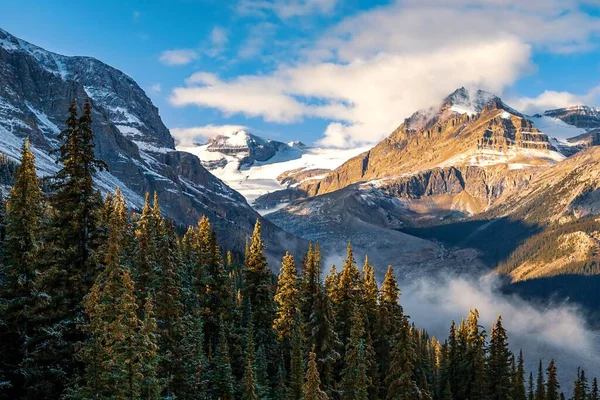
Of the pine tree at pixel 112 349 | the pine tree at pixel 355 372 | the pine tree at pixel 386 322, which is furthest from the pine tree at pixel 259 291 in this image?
the pine tree at pixel 112 349

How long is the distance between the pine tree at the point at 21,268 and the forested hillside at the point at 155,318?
69 mm

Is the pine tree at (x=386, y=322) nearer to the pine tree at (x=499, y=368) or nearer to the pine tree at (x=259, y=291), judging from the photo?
the pine tree at (x=259, y=291)

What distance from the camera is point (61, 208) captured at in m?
27.1

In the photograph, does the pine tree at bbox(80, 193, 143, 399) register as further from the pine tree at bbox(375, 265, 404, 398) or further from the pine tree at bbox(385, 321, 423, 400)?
the pine tree at bbox(375, 265, 404, 398)

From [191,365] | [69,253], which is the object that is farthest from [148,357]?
[191,365]

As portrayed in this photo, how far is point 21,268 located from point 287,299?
2966cm

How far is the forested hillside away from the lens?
24750 millimetres

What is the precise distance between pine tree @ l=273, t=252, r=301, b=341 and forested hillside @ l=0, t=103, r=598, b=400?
0.14m

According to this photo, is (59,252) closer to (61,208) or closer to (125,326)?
(61,208)

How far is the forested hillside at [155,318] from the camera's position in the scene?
81.2 feet

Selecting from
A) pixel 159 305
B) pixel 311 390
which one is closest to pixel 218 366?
pixel 159 305

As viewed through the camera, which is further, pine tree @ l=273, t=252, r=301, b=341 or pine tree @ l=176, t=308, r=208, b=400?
pine tree @ l=273, t=252, r=301, b=341

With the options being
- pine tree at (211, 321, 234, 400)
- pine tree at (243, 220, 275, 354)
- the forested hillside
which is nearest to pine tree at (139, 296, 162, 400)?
the forested hillside

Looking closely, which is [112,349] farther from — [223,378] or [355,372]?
[355,372]
